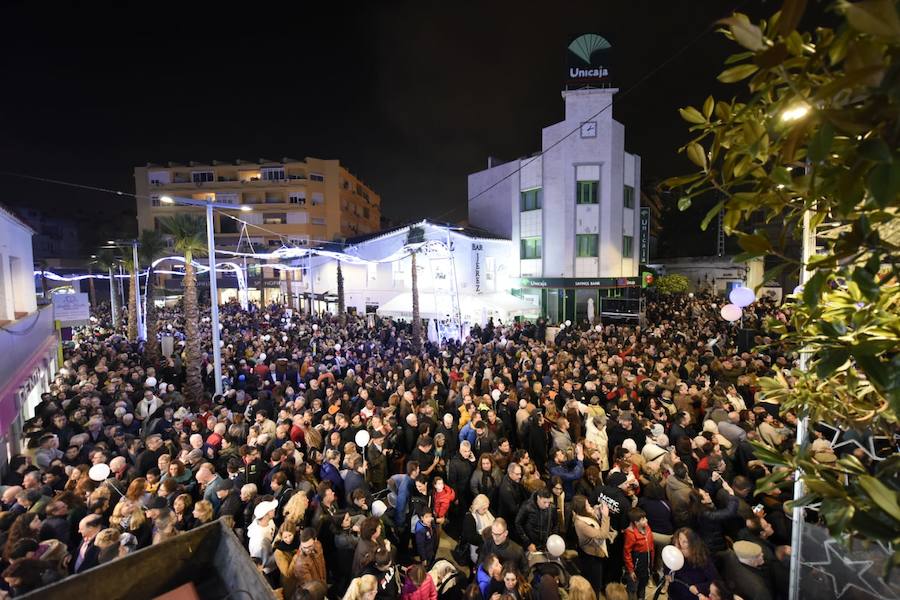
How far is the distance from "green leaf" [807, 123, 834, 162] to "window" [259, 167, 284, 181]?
4806 centimetres

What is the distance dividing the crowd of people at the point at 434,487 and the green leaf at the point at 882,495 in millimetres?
1223

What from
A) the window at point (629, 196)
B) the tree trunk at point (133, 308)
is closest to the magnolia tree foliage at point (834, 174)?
the tree trunk at point (133, 308)

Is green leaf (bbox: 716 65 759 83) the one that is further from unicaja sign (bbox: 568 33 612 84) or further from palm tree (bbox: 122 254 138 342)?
unicaja sign (bbox: 568 33 612 84)

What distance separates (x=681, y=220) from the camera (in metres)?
45.4

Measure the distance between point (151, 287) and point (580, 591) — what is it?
1917 centimetres

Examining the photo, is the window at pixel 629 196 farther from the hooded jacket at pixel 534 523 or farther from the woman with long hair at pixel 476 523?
the woman with long hair at pixel 476 523

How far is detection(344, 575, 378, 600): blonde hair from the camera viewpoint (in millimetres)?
3762

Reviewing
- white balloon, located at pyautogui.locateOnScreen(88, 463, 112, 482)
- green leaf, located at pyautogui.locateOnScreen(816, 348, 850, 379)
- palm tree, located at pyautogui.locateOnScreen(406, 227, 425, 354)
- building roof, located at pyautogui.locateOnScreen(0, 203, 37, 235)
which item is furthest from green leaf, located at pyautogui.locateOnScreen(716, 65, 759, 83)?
palm tree, located at pyautogui.locateOnScreen(406, 227, 425, 354)

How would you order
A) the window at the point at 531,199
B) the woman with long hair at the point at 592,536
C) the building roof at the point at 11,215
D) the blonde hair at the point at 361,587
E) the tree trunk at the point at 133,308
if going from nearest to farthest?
1. the blonde hair at the point at 361,587
2. the woman with long hair at the point at 592,536
3. the building roof at the point at 11,215
4. the tree trunk at the point at 133,308
5. the window at the point at 531,199

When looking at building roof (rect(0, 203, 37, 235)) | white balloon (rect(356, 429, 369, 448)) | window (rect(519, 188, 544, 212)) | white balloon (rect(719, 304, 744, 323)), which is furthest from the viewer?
window (rect(519, 188, 544, 212))

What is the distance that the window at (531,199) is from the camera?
1025 inches

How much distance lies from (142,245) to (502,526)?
21850 mm

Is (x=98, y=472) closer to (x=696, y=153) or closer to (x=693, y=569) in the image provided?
(x=693, y=569)

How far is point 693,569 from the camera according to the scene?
4098 mm
